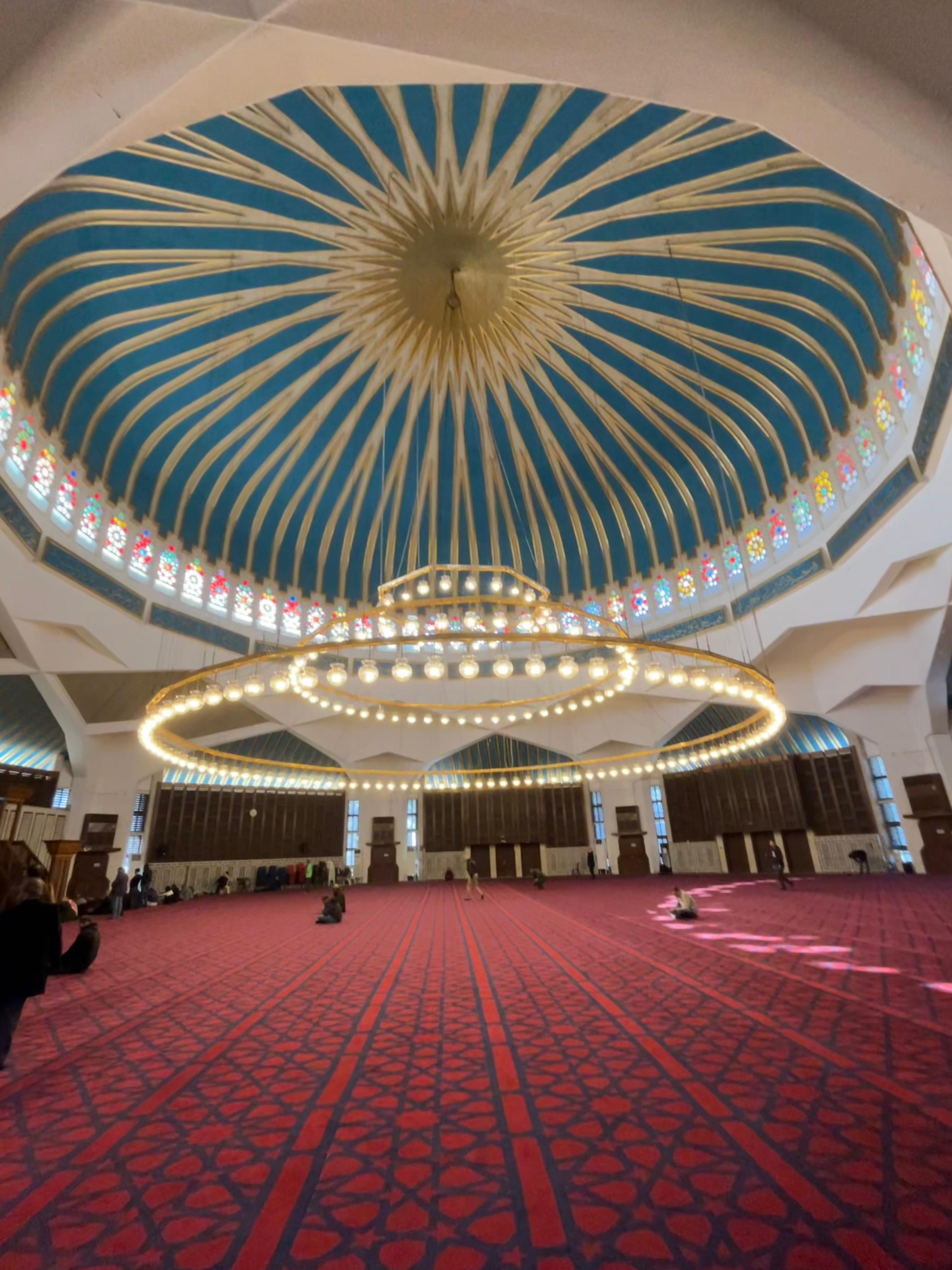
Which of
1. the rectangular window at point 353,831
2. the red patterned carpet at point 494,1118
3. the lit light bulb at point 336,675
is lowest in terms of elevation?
the red patterned carpet at point 494,1118

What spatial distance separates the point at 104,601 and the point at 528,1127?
11.1 metres

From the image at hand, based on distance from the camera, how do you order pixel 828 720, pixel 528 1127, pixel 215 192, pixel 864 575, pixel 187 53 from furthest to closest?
pixel 828 720 → pixel 864 575 → pixel 215 192 → pixel 528 1127 → pixel 187 53

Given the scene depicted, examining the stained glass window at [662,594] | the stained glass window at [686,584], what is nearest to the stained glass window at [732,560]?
the stained glass window at [686,584]

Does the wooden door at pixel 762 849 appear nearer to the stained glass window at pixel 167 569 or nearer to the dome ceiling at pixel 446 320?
the dome ceiling at pixel 446 320

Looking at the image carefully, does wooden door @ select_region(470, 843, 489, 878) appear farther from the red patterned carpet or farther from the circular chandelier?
Answer: the red patterned carpet

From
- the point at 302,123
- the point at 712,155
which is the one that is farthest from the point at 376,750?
the point at 712,155

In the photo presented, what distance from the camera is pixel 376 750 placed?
15.9 m

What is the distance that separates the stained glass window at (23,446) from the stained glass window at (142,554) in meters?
2.75

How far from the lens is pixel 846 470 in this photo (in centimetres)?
1074

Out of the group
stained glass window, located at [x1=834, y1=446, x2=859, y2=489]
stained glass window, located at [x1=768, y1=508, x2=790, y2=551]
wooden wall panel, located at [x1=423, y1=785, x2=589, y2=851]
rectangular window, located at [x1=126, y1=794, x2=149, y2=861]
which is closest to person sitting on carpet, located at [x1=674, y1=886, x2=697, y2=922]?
stained glass window, located at [x1=834, y1=446, x2=859, y2=489]

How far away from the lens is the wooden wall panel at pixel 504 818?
16828 mm

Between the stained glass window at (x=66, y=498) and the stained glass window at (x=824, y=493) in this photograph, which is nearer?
the stained glass window at (x=66, y=498)

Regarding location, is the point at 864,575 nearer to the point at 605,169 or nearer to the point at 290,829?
the point at 605,169

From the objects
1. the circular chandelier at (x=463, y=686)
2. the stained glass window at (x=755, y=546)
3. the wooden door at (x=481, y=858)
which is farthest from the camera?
the wooden door at (x=481, y=858)
